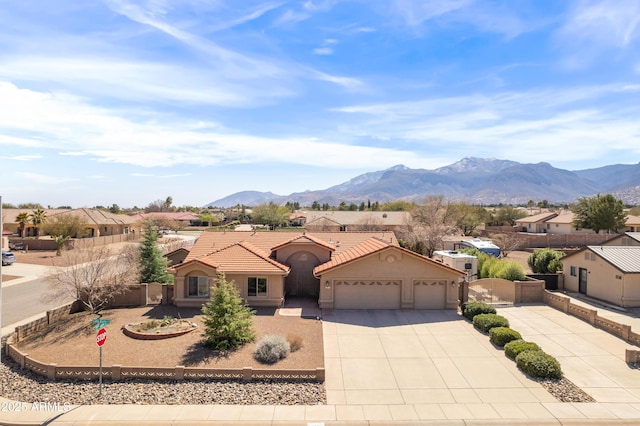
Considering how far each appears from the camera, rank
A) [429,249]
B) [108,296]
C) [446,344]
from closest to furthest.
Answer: [446,344], [108,296], [429,249]

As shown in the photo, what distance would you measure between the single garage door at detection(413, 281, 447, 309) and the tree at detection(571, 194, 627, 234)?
165ft

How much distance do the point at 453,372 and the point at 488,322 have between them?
5.82m

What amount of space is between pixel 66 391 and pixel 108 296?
10698 millimetres

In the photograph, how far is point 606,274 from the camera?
27516 millimetres

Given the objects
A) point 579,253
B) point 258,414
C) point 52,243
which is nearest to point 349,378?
point 258,414

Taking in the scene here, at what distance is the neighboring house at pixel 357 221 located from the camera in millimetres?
71438

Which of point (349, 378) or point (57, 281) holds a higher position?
point (57, 281)

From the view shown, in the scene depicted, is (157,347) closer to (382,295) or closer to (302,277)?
(302,277)

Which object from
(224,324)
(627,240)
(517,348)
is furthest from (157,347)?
(627,240)

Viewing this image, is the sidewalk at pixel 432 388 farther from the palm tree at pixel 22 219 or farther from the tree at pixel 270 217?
the tree at pixel 270 217

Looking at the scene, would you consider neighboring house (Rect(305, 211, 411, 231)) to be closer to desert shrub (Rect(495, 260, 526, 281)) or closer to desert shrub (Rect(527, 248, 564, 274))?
desert shrub (Rect(527, 248, 564, 274))

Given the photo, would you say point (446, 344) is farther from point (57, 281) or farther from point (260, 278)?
point (57, 281)

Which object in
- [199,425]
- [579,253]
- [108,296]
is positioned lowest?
[199,425]

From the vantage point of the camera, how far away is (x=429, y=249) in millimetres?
51281
